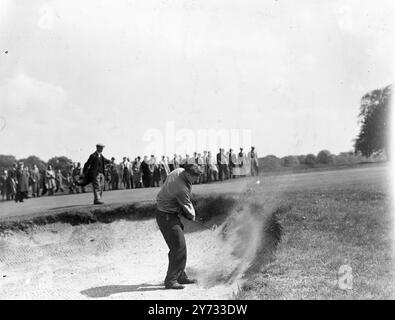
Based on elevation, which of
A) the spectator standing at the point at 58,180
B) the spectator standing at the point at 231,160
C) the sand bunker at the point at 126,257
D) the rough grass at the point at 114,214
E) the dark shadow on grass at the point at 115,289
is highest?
the spectator standing at the point at 231,160

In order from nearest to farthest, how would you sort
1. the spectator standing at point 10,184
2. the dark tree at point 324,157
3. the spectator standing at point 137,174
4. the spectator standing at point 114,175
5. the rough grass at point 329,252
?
the rough grass at point 329,252 < the spectator standing at point 10,184 < the spectator standing at point 137,174 < the spectator standing at point 114,175 < the dark tree at point 324,157

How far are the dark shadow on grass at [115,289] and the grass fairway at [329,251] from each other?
232cm

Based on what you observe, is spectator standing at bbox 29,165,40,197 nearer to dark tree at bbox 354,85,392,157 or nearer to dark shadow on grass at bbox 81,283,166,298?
dark shadow on grass at bbox 81,283,166,298

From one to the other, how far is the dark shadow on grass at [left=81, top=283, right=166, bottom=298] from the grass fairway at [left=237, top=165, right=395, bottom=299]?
2.32 m

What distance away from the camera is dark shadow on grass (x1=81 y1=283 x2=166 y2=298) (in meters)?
9.54

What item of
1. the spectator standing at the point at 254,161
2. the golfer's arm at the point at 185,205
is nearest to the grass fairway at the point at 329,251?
the golfer's arm at the point at 185,205

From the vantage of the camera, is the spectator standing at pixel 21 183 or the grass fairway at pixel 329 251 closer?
the grass fairway at pixel 329 251

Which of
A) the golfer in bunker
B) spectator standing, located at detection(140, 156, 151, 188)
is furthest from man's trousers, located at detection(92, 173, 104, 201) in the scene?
spectator standing, located at detection(140, 156, 151, 188)

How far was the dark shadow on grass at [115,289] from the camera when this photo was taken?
9.54 metres

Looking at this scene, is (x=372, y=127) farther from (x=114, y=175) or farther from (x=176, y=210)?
(x=176, y=210)

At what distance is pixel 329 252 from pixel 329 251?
0.16 feet

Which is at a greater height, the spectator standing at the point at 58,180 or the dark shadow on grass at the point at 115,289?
the spectator standing at the point at 58,180

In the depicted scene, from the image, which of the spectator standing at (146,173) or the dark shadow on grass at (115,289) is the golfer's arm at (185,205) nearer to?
the dark shadow on grass at (115,289)
